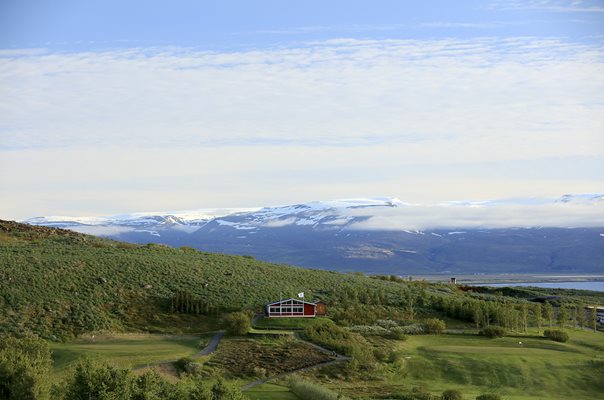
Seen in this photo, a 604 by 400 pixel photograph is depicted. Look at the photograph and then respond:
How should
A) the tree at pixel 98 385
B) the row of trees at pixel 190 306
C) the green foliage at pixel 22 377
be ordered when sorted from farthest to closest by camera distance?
the row of trees at pixel 190 306
the green foliage at pixel 22 377
the tree at pixel 98 385

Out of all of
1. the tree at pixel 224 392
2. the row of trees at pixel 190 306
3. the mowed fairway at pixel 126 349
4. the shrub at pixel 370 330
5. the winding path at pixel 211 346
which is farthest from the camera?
the row of trees at pixel 190 306

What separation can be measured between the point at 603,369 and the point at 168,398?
36480mm

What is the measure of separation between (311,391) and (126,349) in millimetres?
16097

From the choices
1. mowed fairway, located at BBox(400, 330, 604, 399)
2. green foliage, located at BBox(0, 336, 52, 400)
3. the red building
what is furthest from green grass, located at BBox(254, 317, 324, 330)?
green foliage, located at BBox(0, 336, 52, 400)

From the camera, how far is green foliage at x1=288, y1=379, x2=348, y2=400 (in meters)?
57.5

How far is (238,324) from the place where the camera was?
75125 mm

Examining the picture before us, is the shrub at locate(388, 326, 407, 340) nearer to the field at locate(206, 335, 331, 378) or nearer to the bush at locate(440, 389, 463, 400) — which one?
the field at locate(206, 335, 331, 378)

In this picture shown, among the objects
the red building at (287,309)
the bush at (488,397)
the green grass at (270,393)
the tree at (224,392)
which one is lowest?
the bush at (488,397)

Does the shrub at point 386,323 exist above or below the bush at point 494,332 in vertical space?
above

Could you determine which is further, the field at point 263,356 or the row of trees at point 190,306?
the row of trees at point 190,306

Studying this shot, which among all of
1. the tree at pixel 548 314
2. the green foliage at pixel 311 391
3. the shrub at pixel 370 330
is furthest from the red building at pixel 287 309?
the tree at pixel 548 314

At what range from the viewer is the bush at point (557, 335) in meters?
81.8

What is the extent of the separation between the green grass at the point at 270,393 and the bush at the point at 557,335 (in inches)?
1153

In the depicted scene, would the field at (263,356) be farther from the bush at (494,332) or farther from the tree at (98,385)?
the bush at (494,332)
